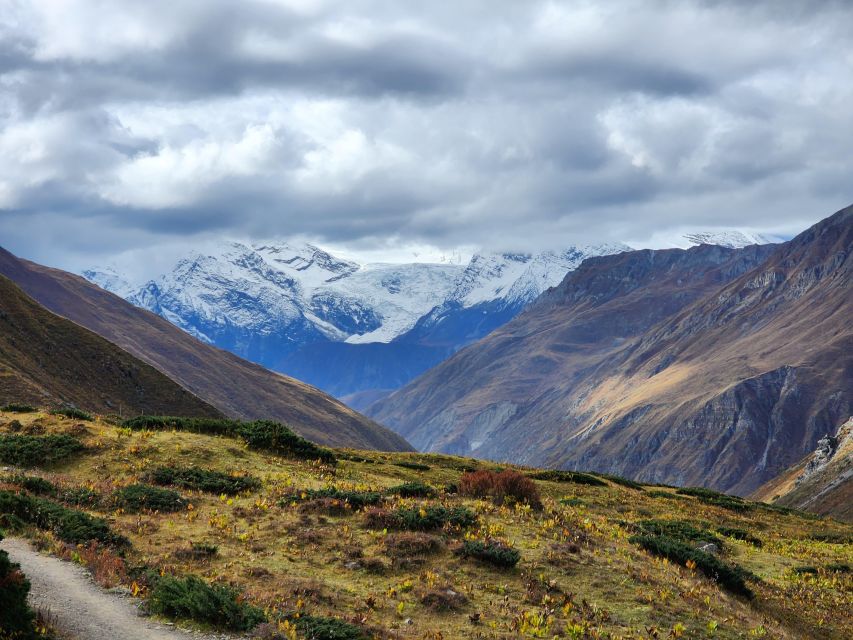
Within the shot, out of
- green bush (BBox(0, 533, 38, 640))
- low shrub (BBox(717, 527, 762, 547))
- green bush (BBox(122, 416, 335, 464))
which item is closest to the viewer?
green bush (BBox(0, 533, 38, 640))

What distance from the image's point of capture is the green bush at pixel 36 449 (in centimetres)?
3022

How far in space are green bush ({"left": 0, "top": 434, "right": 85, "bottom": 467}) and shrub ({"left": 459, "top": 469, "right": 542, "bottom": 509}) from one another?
49.3 feet

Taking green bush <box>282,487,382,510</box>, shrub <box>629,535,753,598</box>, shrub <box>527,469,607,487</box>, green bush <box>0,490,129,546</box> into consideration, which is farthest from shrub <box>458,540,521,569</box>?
shrub <box>527,469,607,487</box>

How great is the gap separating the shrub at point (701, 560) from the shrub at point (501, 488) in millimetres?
4218

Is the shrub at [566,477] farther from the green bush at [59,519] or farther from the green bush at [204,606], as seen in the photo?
the green bush at [204,606]

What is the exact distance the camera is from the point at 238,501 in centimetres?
2692

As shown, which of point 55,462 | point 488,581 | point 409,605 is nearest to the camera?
point 409,605

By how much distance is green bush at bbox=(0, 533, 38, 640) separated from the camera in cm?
1467

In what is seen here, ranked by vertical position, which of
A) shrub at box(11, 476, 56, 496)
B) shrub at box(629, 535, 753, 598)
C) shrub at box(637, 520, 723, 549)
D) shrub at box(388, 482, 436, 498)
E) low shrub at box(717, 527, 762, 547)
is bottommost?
low shrub at box(717, 527, 762, 547)

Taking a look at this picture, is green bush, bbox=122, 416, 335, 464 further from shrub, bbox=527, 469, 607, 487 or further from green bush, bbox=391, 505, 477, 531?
shrub, bbox=527, 469, 607, 487

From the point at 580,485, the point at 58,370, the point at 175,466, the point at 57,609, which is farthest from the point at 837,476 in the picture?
the point at 57,609

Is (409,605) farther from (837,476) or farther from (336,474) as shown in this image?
(837,476)

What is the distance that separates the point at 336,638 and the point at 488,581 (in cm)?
571

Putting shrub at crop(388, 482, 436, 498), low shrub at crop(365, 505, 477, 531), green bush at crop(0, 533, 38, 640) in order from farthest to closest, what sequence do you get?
1. shrub at crop(388, 482, 436, 498)
2. low shrub at crop(365, 505, 477, 531)
3. green bush at crop(0, 533, 38, 640)
